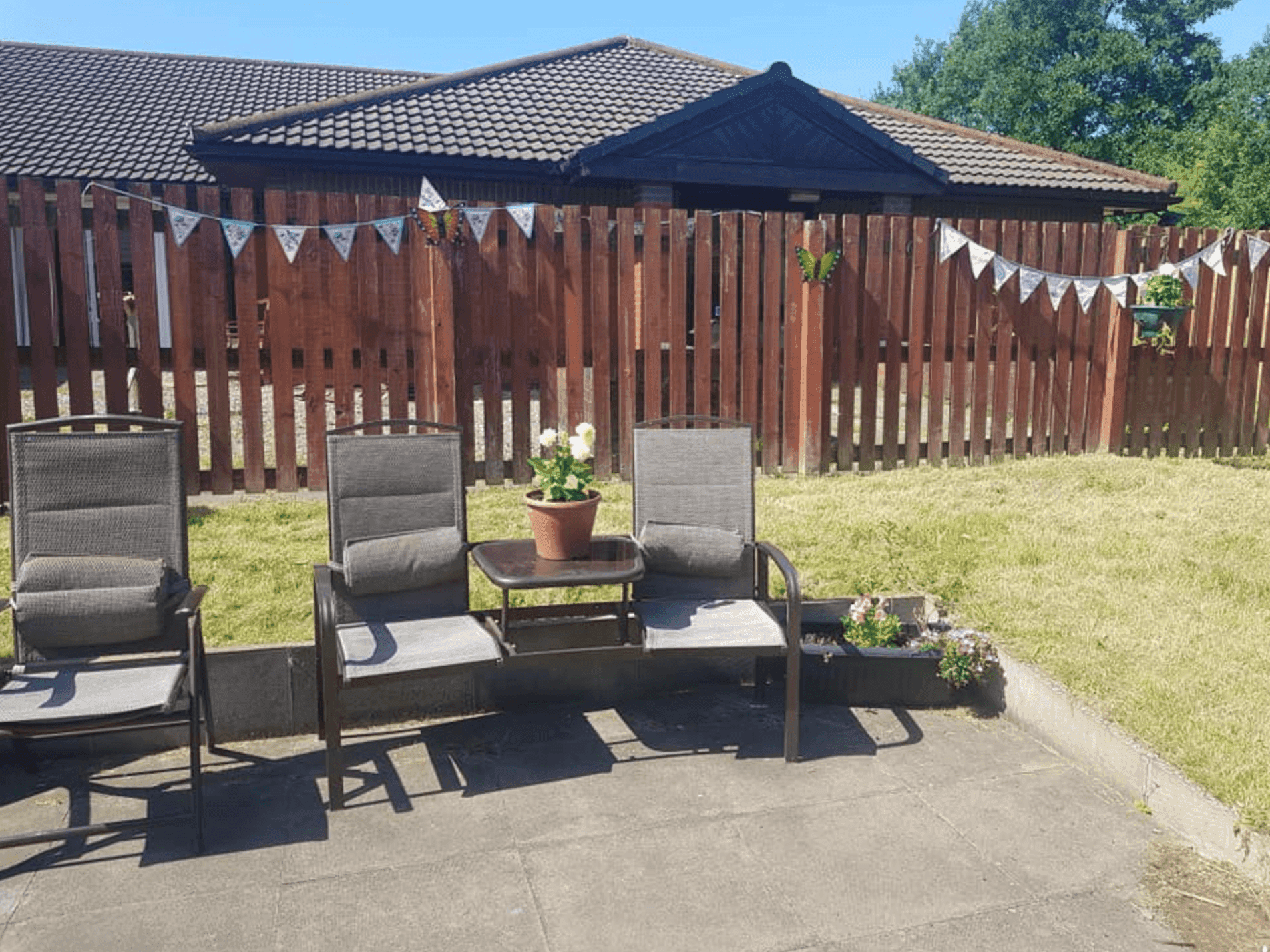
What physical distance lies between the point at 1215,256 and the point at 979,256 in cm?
217

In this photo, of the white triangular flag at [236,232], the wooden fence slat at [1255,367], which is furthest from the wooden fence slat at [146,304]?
the wooden fence slat at [1255,367]

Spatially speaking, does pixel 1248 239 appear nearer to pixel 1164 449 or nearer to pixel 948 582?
pixel 1164 449

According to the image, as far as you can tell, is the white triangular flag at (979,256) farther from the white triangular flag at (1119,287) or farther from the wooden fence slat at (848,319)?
the white triangular flag at (1119,287)

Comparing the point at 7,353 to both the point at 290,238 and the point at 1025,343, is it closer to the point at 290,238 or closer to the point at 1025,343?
the point at 290,238

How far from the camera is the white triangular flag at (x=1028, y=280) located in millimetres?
7527

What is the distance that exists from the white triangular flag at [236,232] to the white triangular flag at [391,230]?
757 millimetres

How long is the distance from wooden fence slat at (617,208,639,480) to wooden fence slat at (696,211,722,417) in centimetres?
43

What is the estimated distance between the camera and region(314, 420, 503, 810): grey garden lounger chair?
3.76 metres

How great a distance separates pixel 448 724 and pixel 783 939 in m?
1.87

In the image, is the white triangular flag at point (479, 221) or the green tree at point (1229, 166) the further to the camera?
the green tree at point (1229, 166)

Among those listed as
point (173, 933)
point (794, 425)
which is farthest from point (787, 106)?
point (173, 933)

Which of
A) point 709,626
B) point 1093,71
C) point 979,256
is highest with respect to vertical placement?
point 1093,71

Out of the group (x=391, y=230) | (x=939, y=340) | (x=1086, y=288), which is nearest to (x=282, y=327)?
(x=391, y=230)

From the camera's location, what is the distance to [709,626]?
3.83m
